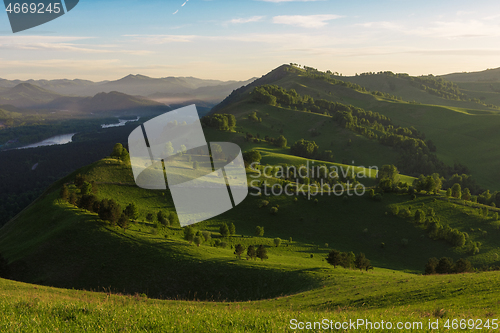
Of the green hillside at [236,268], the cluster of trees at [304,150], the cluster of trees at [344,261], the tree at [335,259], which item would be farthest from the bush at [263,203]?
the cluster of trees at [304,150]

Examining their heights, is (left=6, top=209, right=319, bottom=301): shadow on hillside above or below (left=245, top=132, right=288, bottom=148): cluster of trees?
below

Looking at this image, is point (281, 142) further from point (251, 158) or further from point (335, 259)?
point (335, 259)

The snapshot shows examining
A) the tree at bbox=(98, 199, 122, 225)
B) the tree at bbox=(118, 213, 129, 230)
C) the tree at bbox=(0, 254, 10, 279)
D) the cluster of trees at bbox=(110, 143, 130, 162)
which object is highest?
the cluster of trees at bbox=(110, 143, 130, 162)

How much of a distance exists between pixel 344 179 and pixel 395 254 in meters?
65.0

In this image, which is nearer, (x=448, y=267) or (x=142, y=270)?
(x=142, y=270)

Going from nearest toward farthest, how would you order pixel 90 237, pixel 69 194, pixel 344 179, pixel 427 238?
pixel 90 237
pixel 69 194
pixel 427 238
pixel 344 179

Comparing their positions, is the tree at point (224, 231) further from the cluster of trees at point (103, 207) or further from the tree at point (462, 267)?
the tree at point (462, 267)

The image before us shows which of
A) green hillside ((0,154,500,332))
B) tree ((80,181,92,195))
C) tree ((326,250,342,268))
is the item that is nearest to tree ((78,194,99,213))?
green hillside ((0,154,500,332))

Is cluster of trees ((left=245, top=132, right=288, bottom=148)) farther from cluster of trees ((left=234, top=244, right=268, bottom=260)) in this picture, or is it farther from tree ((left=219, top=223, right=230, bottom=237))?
cluster of trees ((left=234, top=244, right=268, bottom=260))

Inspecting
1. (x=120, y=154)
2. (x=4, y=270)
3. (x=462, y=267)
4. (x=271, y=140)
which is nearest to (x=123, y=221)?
(x=4, y=270)

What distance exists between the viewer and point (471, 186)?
15162 centimetres

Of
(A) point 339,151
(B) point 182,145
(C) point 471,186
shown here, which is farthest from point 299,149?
(C) point 471,186

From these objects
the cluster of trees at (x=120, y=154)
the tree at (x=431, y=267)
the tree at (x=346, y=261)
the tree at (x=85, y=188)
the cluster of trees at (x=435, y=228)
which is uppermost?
the cluster of trees at (x=120, y=154)

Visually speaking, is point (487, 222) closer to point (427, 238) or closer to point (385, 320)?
point (427, 238)
